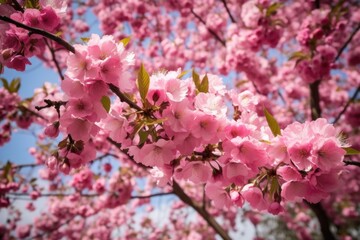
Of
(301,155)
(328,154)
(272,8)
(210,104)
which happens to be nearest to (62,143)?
(210,104)

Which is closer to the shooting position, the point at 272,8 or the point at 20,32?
the point at 20,32

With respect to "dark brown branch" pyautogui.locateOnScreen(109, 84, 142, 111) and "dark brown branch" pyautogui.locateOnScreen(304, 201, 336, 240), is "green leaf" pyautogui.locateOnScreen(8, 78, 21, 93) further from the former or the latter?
"dark brown branch" pyautogui.locateOnScreen(304, 201, 336, 240)

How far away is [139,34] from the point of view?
6938mm

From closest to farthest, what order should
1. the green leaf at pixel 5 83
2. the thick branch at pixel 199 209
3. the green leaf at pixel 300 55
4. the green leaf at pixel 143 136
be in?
1. the green leaf at pixel 143 136
2. the thick branch at pixel 199 209
3. the green leaf at pixel 300 55
4. the green leaf at pixel 5 83

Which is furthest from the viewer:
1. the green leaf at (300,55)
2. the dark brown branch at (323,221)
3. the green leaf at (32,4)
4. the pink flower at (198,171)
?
the dark brown branch at (323,221)

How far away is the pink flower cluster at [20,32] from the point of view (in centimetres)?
144

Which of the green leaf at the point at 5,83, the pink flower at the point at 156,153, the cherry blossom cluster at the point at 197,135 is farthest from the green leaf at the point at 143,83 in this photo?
the green leaf at the point at 5,83

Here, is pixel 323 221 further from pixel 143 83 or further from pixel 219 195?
pixel 143 83

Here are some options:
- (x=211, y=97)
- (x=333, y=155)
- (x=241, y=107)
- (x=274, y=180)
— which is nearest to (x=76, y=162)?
(x=211, y=97)

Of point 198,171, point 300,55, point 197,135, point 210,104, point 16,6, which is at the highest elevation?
point 16,6

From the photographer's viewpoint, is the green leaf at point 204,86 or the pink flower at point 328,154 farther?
the green leaf at point 204,86

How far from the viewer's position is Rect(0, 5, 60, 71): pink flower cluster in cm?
144

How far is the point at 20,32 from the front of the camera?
147cm

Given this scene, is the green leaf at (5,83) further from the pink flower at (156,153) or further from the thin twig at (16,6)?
the pink flower at (156,153)
